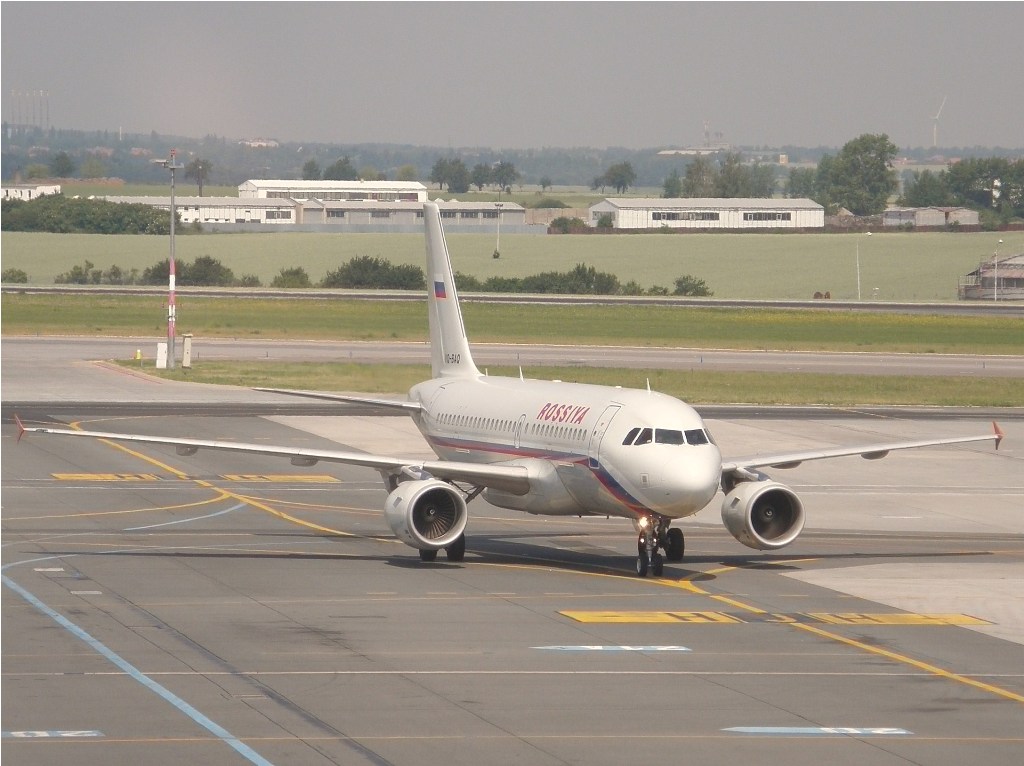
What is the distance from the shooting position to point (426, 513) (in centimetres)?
3662

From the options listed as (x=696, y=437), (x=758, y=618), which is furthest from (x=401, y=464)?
(x=758, y=618)

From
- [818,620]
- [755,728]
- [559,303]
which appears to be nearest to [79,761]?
[755,728]

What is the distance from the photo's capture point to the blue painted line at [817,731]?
22.7 meters

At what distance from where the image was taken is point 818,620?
31.5 metres

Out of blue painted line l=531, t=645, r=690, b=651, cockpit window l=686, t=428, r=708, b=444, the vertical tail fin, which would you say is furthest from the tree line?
blue painted line l=531, t=645, r=690, b=651

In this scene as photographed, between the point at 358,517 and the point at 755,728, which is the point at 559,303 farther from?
the point at 755,728

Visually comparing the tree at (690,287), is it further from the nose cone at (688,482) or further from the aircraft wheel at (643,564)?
the nose cone at (688,482)

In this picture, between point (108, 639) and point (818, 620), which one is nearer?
point (108, 639)

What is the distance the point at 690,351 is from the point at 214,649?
283ft

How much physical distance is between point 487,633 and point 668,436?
24.4 feet

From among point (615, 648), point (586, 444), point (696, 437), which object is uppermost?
point (696, 437)

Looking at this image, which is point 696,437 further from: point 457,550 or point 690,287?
point 690,287

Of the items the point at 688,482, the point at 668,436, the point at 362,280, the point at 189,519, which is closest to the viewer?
the point at 688,482

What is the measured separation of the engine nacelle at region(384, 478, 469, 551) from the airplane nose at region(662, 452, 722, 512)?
16.0 ft
